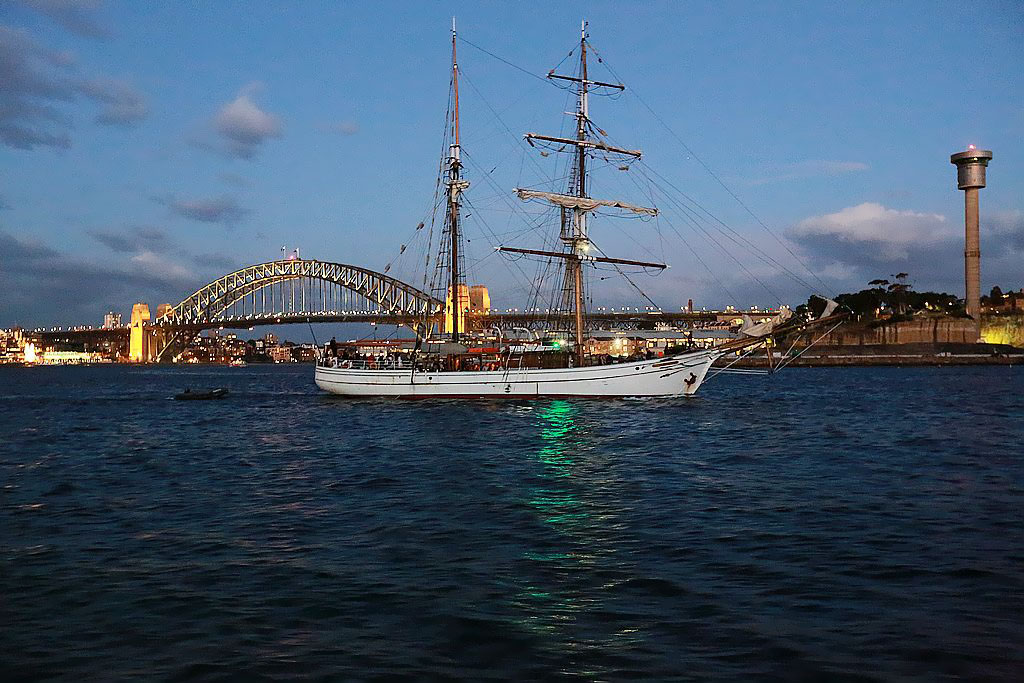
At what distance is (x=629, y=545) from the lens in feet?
45.9

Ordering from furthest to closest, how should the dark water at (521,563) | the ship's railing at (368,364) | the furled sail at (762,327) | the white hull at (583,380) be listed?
the ship's railing at (368,364)
the white hull at (583,380)
the furled sail at (762,327)
the dark water at (521,563)

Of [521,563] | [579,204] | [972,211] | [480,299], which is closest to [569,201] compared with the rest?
[579,204]

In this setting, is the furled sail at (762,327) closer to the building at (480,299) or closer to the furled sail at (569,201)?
the furled sail at (569,201)

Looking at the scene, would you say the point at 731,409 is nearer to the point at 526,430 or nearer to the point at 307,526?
the point at 526,430

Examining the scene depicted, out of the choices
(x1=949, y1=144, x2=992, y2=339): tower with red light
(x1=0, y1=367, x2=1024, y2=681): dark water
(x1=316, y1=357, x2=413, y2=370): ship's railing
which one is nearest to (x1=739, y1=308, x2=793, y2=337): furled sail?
(x1=0, y1=367, x2=1024, y2=681): dark water

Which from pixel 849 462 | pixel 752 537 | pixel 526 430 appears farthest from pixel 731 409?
pixel 752 537

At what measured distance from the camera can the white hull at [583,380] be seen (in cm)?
5216

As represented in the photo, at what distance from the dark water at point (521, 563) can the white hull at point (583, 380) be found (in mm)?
23009

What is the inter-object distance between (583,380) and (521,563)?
39.4m

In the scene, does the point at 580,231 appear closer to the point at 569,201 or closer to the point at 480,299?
the point at 569,201

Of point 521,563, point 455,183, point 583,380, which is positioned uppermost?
point 455,183

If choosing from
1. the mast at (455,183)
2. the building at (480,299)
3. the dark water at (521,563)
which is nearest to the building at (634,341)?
the building at (480,299)

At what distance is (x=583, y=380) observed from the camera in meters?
52.1

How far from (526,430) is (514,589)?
77.6ft
